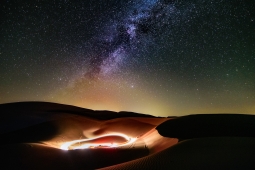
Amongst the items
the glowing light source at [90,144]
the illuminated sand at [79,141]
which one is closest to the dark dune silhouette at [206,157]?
the illuminated sand at [79,141]

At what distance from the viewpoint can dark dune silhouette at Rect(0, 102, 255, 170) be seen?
3375mm

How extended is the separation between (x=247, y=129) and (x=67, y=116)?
7080mm

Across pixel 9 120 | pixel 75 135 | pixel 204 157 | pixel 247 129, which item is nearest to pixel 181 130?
pixel 247 129

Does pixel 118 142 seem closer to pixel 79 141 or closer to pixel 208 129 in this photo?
pixel 79 141

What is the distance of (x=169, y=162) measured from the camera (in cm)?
330

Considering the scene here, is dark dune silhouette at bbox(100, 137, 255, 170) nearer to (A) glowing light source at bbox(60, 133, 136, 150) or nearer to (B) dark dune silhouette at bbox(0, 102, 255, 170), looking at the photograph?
(B) dark dune silhouette at bbox(0, 102, 255, 170)

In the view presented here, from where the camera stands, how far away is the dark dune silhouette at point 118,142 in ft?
11.1

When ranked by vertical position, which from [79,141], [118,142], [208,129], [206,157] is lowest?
[118,142]

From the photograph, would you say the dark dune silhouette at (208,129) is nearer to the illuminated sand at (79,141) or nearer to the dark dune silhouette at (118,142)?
the dark dune silhouette at (118,142)

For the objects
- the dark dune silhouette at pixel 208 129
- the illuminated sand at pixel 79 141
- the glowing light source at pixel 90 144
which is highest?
the dark dune silhouette at pixel 208 129

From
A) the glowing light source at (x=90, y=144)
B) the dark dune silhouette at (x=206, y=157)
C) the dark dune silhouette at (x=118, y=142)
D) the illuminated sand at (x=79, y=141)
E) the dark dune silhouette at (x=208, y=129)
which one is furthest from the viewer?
the glowing light source at (x=90, y=144)

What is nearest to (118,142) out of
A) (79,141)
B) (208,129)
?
(79,141)

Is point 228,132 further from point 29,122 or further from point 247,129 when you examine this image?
point 29,122

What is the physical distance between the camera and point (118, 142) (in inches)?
324
